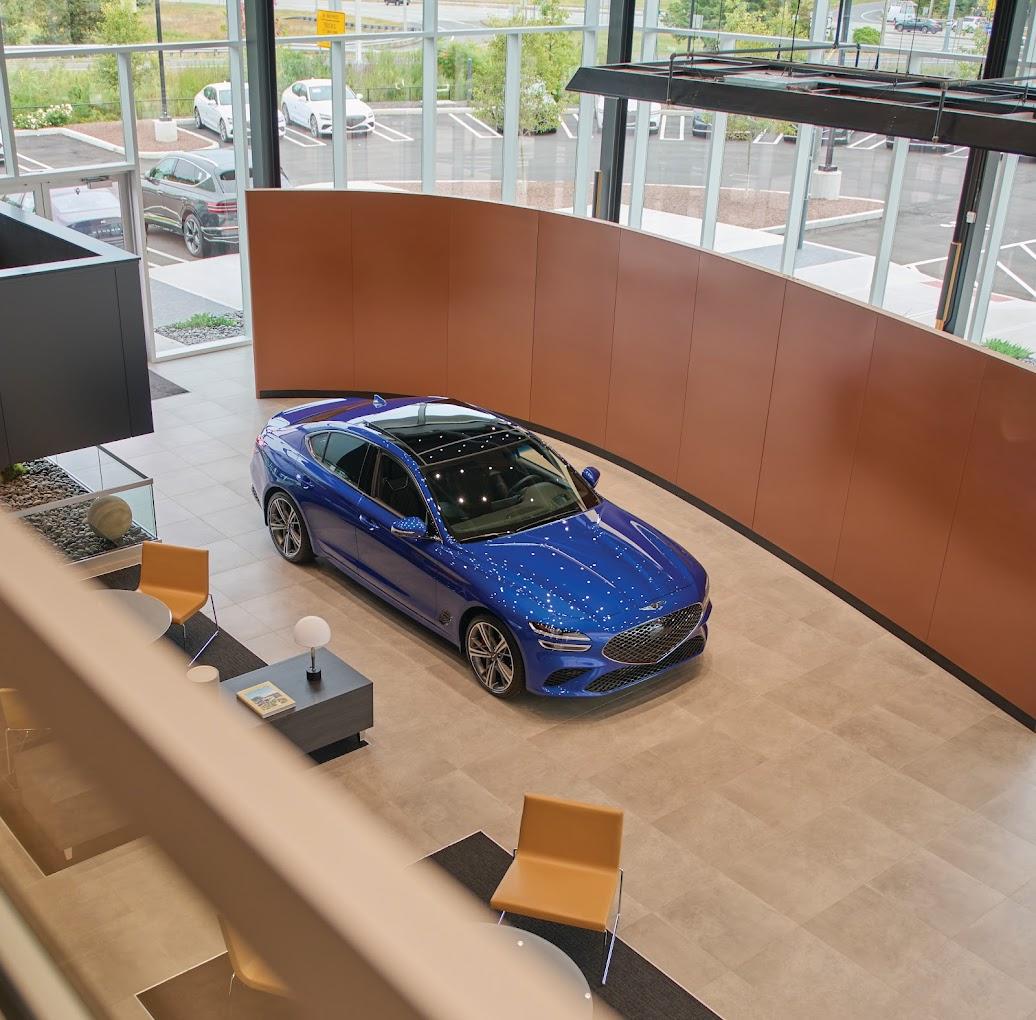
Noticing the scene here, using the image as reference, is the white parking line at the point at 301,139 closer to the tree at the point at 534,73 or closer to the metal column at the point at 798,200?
the tree at the point at 534,73

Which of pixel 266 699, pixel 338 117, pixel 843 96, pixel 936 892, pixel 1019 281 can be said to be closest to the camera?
pixel 936 892

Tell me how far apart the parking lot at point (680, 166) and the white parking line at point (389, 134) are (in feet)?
0.04

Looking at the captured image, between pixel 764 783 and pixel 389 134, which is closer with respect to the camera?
pixel 764 783

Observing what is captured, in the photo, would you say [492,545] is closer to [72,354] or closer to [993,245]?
[72,354]

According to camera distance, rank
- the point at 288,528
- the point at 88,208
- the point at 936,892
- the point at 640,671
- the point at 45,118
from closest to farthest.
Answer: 1. the point at 936,892
2. the point at 640,671
3. the point at 288,528
4. the point at 45,118
5. the point at 88,208

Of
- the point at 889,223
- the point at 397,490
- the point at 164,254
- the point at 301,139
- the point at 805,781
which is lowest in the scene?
the point at 805,781

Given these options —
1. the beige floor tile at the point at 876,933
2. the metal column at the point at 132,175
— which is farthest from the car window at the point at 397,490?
the metal column at the point at 132,175

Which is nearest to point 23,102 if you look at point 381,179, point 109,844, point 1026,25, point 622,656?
point 381,179

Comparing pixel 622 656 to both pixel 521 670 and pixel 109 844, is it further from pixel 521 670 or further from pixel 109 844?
pixel 109 844

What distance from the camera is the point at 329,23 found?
14.8 metres

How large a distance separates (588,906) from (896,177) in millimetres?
9421

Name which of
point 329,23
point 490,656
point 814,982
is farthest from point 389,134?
point 814,982

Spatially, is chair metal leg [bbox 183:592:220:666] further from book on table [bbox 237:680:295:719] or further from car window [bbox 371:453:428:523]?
car window [bbox 371:453:428:523]

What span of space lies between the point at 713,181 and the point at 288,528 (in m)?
7.47
